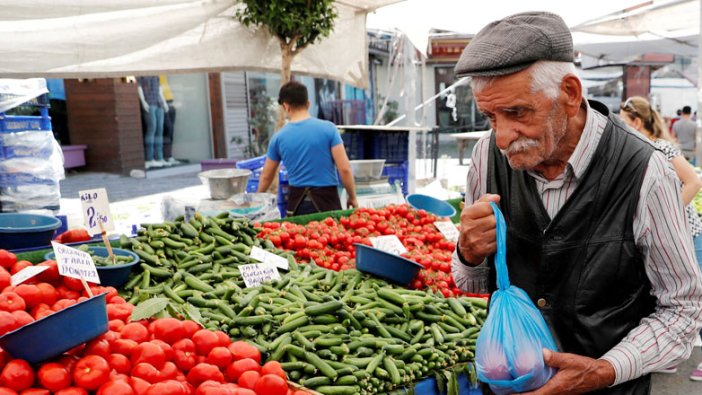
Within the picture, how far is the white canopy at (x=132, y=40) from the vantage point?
15.0 feet

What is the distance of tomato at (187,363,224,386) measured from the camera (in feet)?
7.88

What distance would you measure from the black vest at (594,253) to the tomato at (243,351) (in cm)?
131

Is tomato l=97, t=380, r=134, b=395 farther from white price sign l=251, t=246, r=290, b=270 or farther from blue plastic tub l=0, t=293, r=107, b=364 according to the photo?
white price sign l=251, t=246, r=290, b=270

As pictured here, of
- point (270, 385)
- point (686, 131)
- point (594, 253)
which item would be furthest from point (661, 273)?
point (686, 131)

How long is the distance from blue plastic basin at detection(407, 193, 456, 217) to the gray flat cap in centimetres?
408

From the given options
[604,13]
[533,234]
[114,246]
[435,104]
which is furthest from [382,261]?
[435,104]

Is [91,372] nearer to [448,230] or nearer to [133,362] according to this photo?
[133,362]

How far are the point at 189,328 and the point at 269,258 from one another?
1.36 metres

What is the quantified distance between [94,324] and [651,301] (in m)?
1.87

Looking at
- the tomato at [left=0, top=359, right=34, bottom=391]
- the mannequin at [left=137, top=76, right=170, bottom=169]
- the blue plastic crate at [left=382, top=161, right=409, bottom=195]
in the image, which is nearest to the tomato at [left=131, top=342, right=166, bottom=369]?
the tomato at [left=0, top=359, right=34, bottom=391]

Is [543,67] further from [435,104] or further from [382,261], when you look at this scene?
[435,104]

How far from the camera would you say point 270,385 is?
2379mm

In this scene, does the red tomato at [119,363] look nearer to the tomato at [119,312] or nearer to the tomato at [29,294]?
the tomato at [119,312]

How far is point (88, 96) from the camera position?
548 inches
